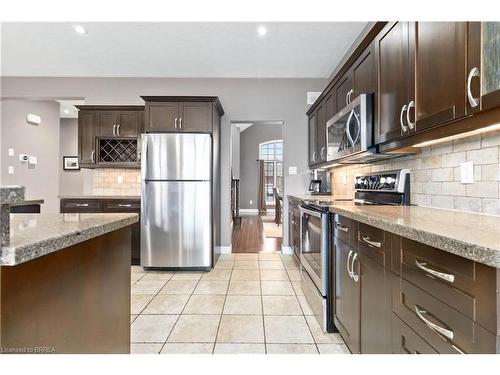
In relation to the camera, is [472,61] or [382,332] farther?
[382,332]

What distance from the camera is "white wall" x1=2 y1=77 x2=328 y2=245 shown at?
414 centimetres

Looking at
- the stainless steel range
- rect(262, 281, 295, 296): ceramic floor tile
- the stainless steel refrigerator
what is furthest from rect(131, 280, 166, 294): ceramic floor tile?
the stainless steel range

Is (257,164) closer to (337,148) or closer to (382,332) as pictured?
(337,148)

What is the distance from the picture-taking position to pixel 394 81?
5.64 ft

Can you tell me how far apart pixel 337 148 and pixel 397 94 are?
3.46 feet

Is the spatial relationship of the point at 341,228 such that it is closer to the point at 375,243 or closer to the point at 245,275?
the point at 375,243

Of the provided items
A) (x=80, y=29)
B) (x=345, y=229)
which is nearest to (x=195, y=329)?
(x=345, y=229)

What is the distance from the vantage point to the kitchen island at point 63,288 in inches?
27.0

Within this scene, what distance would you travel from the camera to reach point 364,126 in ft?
6.70

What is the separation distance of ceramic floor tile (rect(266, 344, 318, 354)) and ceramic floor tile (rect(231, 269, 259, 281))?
1.26 metres

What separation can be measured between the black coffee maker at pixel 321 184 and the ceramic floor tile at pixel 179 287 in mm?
2013

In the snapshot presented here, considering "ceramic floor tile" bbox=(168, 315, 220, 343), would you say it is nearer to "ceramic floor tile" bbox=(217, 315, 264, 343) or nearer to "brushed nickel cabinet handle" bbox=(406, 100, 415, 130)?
"ceramic floor tile" bbox=(217, 315, 264, 343)

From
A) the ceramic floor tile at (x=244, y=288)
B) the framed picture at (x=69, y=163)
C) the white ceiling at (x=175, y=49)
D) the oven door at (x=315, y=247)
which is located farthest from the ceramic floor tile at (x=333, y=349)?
the framed picture at (x=69, y=163)
